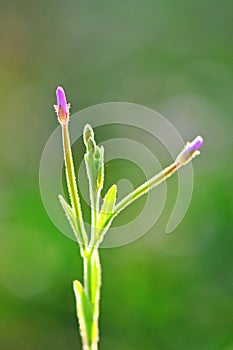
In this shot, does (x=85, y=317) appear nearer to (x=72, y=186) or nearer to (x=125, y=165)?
(x=72, y=186)

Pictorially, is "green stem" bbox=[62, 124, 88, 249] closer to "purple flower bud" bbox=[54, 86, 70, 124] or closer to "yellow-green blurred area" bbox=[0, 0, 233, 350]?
"purple flower bud" bbox=[54, 86, 70, 124]

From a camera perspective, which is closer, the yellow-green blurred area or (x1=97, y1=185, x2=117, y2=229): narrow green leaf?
(x1=97, y1=185, x2=117, y2=229): narrow green leaf

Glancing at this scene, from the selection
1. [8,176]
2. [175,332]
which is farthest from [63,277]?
[8,176]

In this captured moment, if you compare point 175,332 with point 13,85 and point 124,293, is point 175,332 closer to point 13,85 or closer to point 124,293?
point 124,293

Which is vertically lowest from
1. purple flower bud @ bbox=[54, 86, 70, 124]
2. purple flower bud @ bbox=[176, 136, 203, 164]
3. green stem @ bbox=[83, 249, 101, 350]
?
green stem @ bbox=[83, 249, 101, 350]

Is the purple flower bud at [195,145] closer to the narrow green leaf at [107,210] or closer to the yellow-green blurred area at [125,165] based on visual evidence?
the narrow green leaf at [107,210]

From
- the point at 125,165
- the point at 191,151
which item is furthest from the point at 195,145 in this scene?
the point at 125,165

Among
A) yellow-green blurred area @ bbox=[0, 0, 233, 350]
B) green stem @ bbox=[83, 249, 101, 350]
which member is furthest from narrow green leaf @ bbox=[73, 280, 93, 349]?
yellow-green blurred area @ bbox=[0, 0, 233, 350]

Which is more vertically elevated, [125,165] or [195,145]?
[125,165]

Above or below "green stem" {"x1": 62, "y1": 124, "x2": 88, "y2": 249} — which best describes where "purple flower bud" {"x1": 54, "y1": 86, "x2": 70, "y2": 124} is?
above

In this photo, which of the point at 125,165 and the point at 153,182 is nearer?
the point at 153,182
